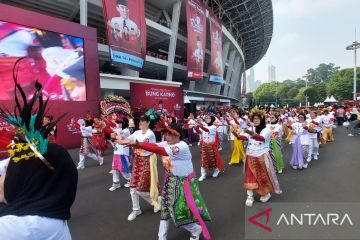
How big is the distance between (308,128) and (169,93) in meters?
10.5

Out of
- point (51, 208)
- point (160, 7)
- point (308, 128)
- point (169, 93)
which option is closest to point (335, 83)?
point (160, 7)

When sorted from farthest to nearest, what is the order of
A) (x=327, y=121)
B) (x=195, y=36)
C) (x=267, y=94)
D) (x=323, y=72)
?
(x=323, y=72)
(x=267, y=94)
(x=195, y=36)
(x=327, y=121)

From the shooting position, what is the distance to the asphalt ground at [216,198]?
4.02 m

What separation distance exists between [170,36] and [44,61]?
635 inches

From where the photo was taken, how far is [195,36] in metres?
24.6

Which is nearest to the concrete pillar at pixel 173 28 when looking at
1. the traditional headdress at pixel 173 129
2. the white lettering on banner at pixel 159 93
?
the white lettering on banner at pixel 159 93

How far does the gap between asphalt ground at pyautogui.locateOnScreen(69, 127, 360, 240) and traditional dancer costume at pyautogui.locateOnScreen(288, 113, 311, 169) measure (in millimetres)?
235

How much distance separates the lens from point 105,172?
8.02m

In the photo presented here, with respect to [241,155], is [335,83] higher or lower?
higher

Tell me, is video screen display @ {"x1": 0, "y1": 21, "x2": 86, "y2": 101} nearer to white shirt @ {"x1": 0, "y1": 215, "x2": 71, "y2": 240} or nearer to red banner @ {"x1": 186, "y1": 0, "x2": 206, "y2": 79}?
white shirt @ {"x1": 0, "y1": 215, "x2": 71, "y2": 240}

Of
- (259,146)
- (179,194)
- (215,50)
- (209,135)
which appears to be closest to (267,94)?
(215,50)

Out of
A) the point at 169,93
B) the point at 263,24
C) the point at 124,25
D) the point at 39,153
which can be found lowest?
the point at 39,153

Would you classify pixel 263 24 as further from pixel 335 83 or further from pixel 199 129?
pixel 199 129

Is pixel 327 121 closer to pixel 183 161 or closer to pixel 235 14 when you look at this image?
pixel 183 161
